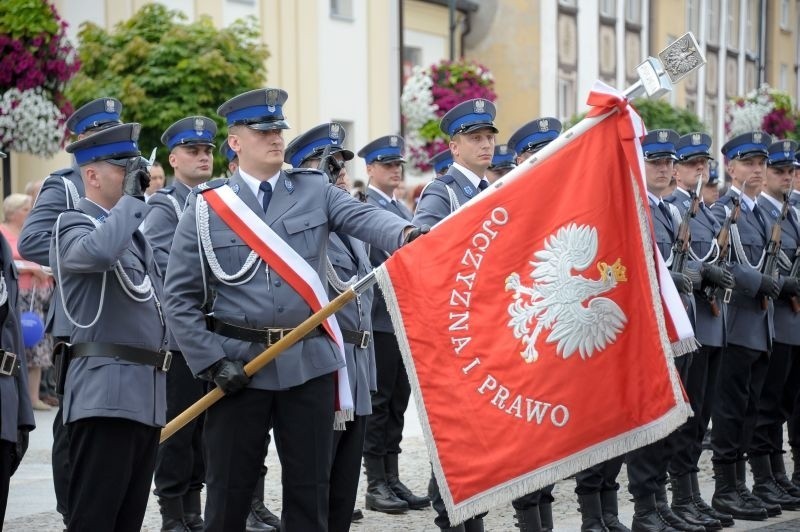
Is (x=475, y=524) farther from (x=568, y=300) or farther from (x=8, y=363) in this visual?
(x=8, y=363)

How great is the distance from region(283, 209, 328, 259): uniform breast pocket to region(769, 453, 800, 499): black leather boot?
487 cm

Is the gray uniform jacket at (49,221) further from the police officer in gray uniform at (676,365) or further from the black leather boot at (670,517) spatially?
the black leather boot at (670,517)

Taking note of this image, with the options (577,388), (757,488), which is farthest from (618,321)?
(757,488)

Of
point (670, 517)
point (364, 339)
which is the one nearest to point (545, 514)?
point (670, 517)

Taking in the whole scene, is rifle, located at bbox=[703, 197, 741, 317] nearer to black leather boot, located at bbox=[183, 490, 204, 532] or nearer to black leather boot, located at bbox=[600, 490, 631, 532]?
black leather boot, located at bbox=[600, 490, 631, 532]

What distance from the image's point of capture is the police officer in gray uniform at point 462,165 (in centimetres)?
805

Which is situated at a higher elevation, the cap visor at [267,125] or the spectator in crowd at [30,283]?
the cap visor at [267,125]

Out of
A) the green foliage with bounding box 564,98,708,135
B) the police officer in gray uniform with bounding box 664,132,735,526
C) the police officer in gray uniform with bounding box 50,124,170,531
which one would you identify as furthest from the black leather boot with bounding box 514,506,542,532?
the green foliage with bounding box 564,98,708,135

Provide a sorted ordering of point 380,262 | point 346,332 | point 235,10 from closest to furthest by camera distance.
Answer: point 346,332, point 380,262, point 235,10

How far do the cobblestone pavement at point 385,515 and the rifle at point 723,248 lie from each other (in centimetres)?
137

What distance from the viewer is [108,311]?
632 cm

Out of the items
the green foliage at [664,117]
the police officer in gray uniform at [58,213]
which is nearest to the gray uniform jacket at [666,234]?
the police officer in gray uniform at [58,213]

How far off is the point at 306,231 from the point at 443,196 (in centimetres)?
184

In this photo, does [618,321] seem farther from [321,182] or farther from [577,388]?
[321,182]
